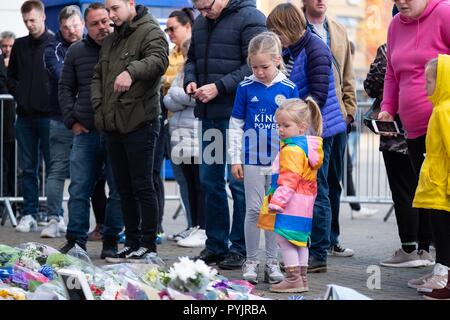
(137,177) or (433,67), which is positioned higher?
(433,67)

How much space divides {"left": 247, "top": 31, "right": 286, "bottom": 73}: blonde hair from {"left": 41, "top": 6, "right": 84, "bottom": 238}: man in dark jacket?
3143mm

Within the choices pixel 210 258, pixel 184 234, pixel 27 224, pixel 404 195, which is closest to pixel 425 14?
pixel 404 195

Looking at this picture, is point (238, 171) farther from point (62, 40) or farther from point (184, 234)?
point (62, 40)

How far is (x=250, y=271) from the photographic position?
747cm

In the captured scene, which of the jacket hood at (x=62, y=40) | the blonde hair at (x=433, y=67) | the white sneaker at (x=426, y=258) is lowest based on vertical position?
the white sneaker at (x=426, y=258)

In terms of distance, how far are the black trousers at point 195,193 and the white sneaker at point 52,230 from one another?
1333 millimetres

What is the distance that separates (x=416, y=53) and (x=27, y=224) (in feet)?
17.2

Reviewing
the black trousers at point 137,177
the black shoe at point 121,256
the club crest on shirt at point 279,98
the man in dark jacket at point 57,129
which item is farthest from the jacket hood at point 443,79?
the man in dark jacket at point 57,129

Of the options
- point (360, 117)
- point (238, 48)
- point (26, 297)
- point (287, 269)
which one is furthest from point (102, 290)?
point (360, 117)

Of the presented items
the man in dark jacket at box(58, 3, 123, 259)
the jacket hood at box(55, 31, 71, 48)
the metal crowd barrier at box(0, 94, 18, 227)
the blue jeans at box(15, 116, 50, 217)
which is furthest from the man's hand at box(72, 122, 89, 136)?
the metal crowd barrier at box(0, 94, 18, 227)

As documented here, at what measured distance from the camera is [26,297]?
19.6 ft

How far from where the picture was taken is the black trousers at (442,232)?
6828 millimetres

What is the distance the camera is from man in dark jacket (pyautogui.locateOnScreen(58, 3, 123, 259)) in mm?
8828

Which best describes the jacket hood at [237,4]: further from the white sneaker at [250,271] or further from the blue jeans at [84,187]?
the white sneaker at [250,271]
